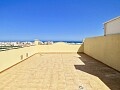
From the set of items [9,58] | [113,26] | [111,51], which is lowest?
[9,58]

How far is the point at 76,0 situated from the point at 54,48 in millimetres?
8162

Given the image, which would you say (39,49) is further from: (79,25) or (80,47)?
(79,25)

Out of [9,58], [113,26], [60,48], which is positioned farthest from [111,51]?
[60,48]

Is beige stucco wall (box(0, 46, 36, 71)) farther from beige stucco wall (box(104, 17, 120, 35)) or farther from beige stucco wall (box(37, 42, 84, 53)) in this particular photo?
beige stucco wall (box(37, 42, 84, 53))

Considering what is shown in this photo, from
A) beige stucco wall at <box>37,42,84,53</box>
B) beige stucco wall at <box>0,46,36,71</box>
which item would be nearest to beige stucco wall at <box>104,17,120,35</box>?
beige stucco wall at <box>37,42,84,53</box>

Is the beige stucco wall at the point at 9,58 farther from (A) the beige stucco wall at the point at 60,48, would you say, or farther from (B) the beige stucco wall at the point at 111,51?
(A) the beige stucco wall at the point at 60,48

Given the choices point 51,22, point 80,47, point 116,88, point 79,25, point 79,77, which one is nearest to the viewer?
point 116,88

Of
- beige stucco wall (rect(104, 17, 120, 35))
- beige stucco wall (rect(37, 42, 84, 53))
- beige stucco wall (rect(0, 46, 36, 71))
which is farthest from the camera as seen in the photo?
beige stucco wall (rect(37, 42, 84, 53))

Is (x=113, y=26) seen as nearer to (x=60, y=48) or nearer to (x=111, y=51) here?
(x=111, y=51)

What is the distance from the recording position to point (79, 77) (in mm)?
7004

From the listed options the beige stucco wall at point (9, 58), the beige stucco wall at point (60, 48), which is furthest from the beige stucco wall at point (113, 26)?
the beige stucco wall at point (9, 58)

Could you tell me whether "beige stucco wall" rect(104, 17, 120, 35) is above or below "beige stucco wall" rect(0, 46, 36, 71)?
above

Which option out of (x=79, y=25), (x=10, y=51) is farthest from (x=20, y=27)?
(x=10, y=51)

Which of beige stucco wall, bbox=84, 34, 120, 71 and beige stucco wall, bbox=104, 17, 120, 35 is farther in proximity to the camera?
beige stucco wall, bbox=104, 17, 120, 35
